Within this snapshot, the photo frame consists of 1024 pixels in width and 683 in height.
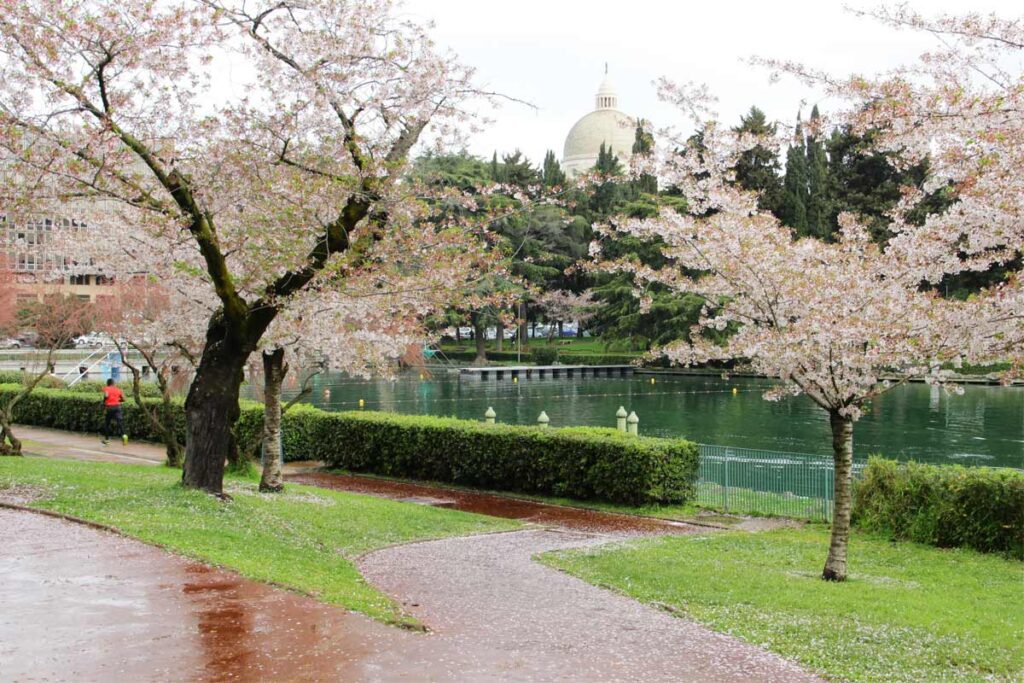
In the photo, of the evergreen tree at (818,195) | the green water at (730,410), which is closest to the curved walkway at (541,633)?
the green water at (730,410)

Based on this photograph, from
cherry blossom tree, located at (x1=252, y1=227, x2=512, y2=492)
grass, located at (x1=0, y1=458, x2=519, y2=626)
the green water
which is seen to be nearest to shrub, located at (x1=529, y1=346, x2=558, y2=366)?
the green water

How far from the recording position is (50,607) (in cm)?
749

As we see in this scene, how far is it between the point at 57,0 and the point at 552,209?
56.9m

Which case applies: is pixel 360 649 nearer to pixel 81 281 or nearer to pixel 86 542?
pixel 86 542

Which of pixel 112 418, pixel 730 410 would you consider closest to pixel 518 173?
pixel 730 410

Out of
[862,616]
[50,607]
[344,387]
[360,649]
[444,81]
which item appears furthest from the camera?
[344,387]

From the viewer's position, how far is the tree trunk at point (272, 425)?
1662 centimetres

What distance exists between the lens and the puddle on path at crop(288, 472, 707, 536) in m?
15.8

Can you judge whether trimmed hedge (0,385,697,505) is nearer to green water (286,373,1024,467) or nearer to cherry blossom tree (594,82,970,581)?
cherry blossom tree (594,82,970,581)

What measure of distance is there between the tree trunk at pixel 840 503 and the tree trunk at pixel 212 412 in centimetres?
787

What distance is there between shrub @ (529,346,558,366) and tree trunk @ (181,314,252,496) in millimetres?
59226

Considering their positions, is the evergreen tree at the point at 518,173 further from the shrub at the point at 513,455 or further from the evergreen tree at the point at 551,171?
the shrub at the point at 513,455

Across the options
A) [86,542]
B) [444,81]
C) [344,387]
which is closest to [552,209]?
[344,387]

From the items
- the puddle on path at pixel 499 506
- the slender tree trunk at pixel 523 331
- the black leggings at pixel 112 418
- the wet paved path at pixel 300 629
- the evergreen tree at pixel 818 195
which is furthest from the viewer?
the slender tree trunk at pixel 523 331
